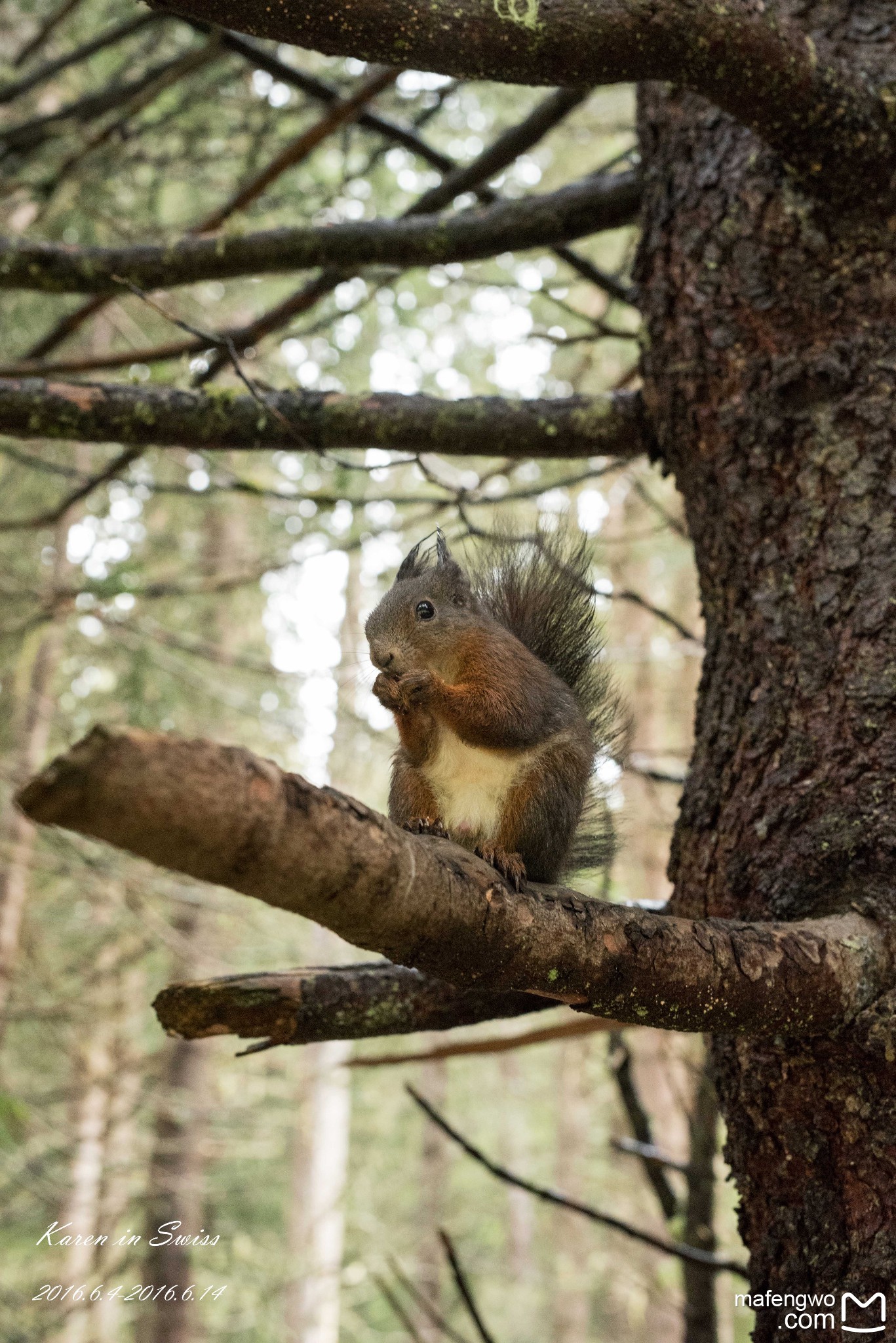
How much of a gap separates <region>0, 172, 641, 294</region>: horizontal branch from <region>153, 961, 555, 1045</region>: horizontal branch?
1556mm

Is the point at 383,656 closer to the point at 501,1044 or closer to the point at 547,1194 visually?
the point at 501,1044

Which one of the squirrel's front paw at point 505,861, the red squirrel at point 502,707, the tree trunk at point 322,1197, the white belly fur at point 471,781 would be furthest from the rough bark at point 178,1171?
the squirrel's front paw at point 505,861

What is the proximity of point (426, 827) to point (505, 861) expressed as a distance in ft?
0.90

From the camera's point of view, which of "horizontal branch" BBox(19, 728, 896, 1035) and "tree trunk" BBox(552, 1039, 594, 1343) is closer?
"horizontal branch" BBox(19, 728, 896, 1035)

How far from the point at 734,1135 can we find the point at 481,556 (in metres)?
1.53

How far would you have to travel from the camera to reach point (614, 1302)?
53.7 feet

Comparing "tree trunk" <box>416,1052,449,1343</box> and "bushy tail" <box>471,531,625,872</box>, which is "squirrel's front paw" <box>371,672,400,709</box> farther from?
"tree trunk" <box>416,1052,449,1343</box>

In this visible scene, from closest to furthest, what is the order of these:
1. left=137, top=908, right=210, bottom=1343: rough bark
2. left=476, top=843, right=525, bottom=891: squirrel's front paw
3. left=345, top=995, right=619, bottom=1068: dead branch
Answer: left=476, top=843, right=525, bottom=891: squirrel's front paw → left=345, top=995, right=619, bottom=1068: dead branch → left=137, top=908, right=210, bottom=1343: rough bark

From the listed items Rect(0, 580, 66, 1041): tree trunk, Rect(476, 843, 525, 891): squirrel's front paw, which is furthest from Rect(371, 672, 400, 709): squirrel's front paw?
Rect(0, 580, 66, 1041): tree trunk

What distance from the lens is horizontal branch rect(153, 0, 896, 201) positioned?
54.5 inches

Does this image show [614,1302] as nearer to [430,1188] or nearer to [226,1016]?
[430,1188]

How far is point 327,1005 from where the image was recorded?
1.79 m

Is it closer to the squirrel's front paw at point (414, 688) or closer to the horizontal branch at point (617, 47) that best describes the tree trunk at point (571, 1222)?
the squirrel's front paw at point (414, 688)

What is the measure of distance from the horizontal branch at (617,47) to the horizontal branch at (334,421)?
2.15 feet
